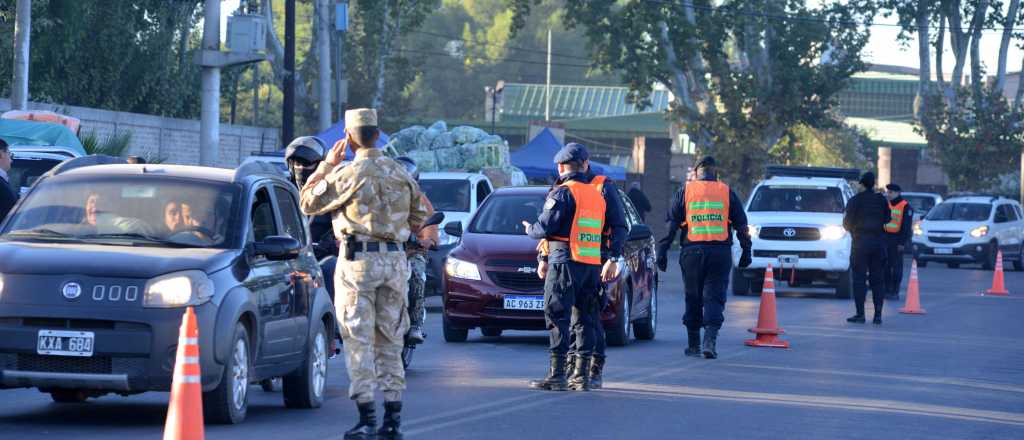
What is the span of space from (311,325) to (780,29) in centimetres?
4667

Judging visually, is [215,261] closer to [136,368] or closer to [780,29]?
[136,368]

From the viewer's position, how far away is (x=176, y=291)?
9828 mm

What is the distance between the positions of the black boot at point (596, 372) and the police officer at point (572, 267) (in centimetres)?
6

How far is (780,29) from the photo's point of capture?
186 ft

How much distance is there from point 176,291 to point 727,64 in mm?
48003

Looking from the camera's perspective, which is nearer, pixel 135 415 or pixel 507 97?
pixel 135 415

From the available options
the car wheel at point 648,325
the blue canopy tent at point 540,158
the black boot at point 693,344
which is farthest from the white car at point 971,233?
the black boot at point 693,344

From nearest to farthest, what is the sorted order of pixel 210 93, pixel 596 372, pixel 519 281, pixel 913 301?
1. pixel 596 372
2. pixel 519 281
3. pixel 913 301
4. pixel 210 93

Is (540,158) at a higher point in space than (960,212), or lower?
higher

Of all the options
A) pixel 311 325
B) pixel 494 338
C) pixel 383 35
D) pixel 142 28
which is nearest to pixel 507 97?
pixel 383 35

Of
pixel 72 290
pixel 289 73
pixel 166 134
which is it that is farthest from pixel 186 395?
pixel 166 134

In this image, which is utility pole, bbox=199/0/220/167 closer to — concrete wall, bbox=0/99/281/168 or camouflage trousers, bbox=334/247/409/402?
concrete wall, bbox=0/99/281/168

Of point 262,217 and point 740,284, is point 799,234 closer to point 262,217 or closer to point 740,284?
point 740,284

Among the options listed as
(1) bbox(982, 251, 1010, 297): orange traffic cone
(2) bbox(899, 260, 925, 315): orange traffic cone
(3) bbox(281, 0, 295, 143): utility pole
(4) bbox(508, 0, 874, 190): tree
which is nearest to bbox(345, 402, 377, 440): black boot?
(2) bbox(899, 260, 925, 315): orange traffic cone
